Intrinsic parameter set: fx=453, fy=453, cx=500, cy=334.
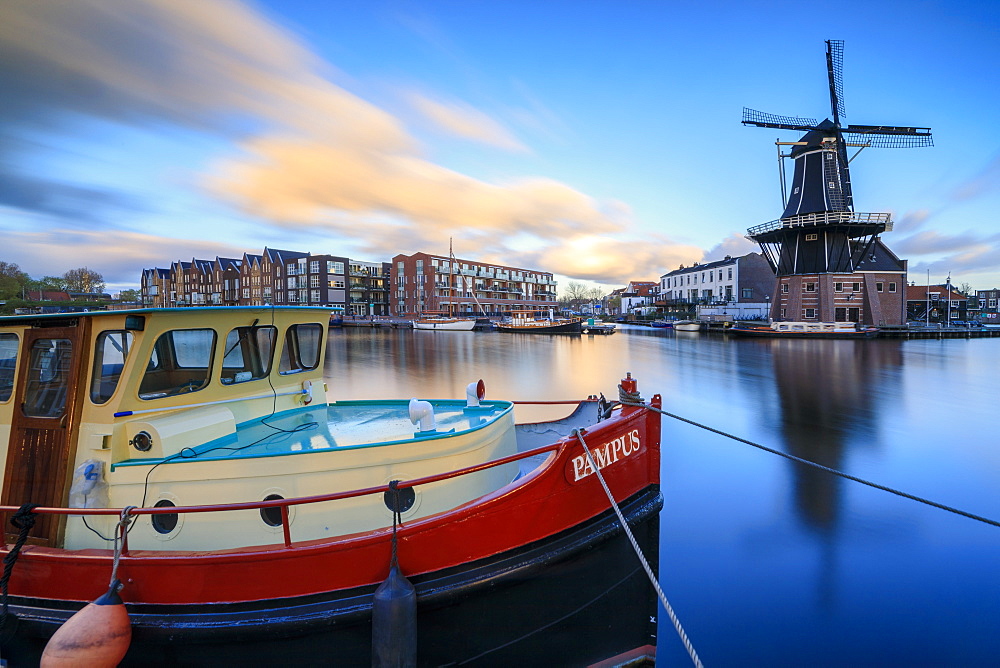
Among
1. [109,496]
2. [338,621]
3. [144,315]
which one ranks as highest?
[144,315]

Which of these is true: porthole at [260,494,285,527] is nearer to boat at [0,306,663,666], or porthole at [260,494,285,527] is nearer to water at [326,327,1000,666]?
boat at [0,306,663,666]

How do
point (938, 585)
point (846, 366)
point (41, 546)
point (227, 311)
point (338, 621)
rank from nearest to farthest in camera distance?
point (338, 621)
point (41, 546)
point (227, 311)
point (938, 585)
point (846, 366)

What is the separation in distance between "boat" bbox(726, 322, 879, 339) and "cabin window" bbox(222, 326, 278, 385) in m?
54.3

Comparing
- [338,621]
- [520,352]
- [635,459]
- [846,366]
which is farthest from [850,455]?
[520,352]

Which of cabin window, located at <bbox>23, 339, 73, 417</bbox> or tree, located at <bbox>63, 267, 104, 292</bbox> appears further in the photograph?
tree, located at <bbox>63, 267, 104, 292</bbox>

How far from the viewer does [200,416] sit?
441 centimetres

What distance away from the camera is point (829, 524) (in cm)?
762

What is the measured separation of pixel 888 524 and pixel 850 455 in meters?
4.43

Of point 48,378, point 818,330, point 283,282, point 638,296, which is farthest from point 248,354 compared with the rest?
point 638,296

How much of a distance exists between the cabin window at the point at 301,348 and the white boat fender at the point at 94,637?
280 cm

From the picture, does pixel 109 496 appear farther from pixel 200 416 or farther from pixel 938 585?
pixel 938 585

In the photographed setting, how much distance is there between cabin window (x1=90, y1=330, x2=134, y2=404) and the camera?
391 cm

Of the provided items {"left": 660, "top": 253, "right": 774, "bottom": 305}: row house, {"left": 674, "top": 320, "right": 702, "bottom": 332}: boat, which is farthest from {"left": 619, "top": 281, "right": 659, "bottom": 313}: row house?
{"left": 674, "top": 320, "right": 702, "bottom": 332}: boat

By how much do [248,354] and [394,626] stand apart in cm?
342
